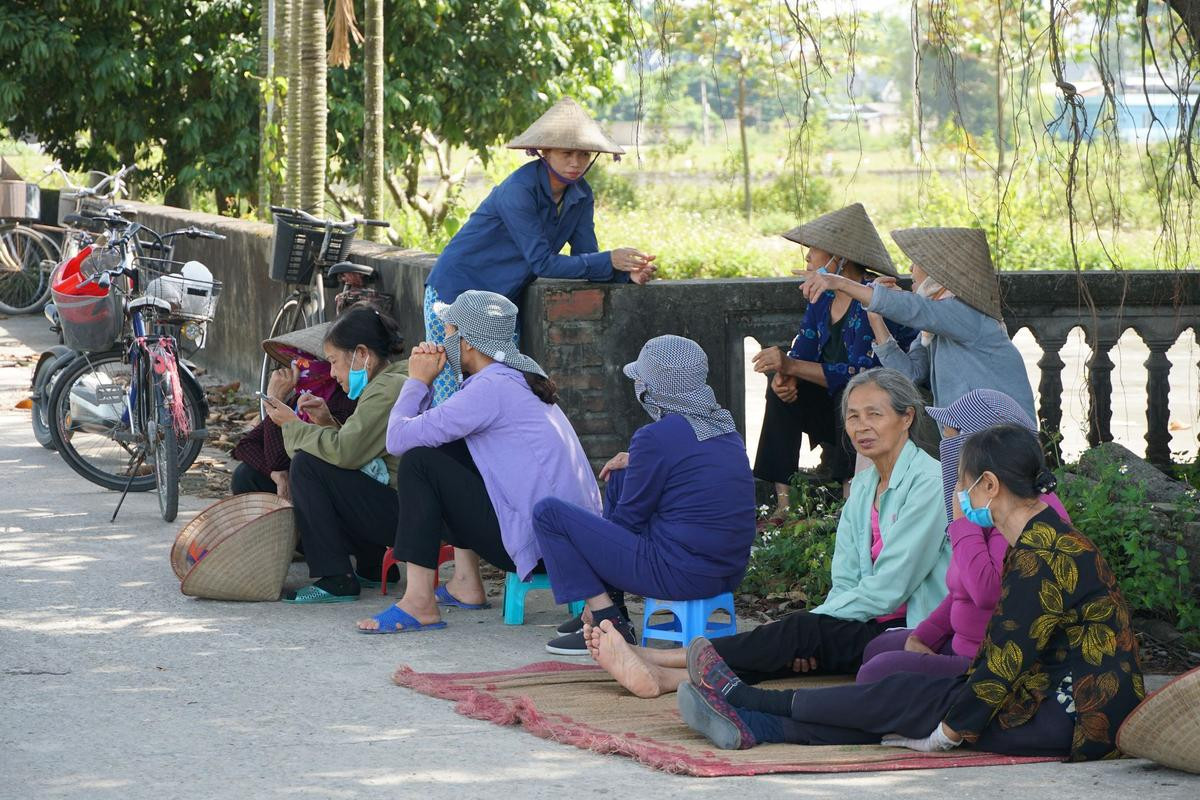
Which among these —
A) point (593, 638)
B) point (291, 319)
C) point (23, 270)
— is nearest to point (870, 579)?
point (593, 638)

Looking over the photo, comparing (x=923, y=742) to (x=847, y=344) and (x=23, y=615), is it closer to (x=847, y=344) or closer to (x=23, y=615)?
(x=847, y=344)

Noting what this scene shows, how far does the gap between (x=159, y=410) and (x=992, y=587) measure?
4.56m

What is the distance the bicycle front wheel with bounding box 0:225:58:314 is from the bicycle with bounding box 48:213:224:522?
26.5ft

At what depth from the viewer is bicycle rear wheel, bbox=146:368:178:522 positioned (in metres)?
7.89

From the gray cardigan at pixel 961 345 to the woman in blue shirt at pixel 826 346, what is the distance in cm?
52

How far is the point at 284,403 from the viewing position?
7043mm

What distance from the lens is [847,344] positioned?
706 centimetres

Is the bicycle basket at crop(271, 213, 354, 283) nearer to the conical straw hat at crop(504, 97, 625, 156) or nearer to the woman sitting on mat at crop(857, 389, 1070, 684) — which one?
the conical straw hat at crop(504, 97, 625, 156)

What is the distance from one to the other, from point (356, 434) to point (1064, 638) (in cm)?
307

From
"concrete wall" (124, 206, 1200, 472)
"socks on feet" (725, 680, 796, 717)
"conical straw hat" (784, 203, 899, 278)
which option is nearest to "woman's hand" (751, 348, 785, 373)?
"conical straw hat" (784, 203, 899, 278)

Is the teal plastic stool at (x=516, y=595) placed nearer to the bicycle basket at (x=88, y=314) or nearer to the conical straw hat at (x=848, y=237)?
the conical straw hat at (x=848, y=237)

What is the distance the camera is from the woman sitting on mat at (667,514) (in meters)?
5.73

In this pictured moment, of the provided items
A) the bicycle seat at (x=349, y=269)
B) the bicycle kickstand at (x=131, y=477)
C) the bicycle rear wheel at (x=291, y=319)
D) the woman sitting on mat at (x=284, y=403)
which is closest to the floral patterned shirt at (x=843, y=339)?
the woman sitting on mat at (x=284, y=403)

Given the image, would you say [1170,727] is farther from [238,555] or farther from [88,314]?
[88,314]
